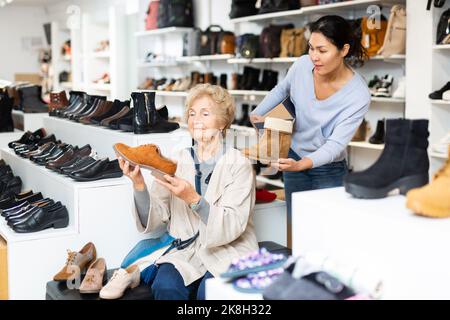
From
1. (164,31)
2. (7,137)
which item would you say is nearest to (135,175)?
(7,137)

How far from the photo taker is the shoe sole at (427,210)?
163 cm

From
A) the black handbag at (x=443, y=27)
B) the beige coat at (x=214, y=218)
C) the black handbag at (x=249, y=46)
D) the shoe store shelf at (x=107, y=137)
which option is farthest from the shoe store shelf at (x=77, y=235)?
the black handbag at (x=249, y=46)

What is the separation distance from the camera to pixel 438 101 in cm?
440

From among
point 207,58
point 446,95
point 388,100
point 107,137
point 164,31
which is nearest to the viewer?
point 107,137

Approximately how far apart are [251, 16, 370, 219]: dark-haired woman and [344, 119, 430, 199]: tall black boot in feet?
2.67

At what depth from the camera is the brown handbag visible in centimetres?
576

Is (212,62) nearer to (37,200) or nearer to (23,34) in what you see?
(37,200)

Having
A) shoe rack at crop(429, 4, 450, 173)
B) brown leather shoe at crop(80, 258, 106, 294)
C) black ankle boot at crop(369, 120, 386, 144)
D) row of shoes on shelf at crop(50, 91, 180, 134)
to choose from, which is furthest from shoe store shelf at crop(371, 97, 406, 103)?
brown leather shoe at crop(80, 258, 106, 294)

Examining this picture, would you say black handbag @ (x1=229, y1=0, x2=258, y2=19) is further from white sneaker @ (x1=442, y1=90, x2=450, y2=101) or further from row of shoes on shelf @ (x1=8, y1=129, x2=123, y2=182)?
row of shoes on shelf @ (x1=8, y1=129, x2=123, y2=182)

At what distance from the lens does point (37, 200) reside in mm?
3529

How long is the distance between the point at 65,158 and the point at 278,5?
3.00m

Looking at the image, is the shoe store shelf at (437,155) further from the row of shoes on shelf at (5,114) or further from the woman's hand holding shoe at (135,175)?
the row of shoes on shelf at (5,114)

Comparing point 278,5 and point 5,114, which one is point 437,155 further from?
point 5,114
